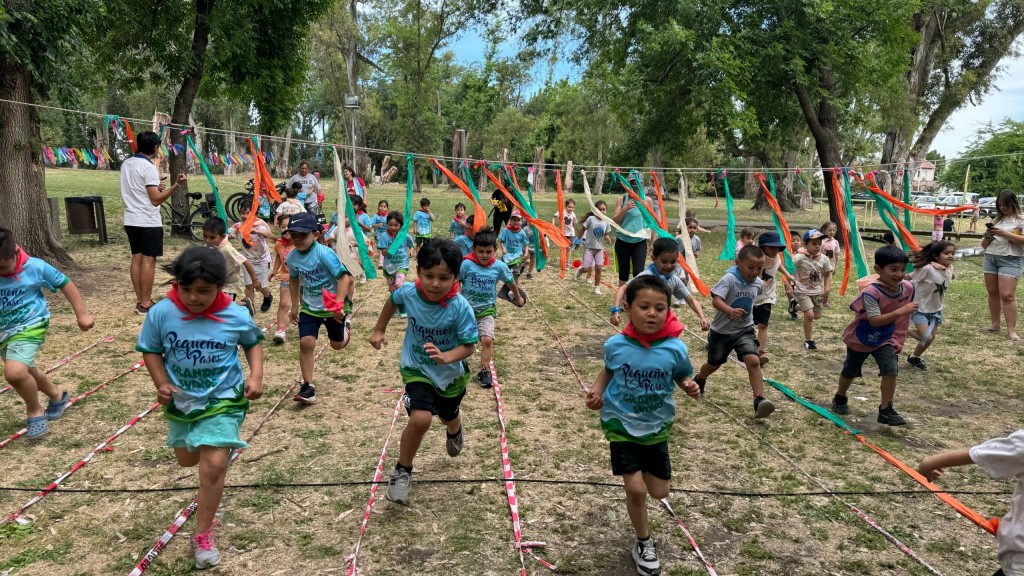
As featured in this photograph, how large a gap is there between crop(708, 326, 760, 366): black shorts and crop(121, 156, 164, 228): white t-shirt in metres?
5.88

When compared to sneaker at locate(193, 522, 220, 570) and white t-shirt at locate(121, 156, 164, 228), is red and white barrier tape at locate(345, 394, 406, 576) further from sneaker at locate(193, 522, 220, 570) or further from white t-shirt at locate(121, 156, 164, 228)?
white t-shirt at locate(121, 156, 164, 228)

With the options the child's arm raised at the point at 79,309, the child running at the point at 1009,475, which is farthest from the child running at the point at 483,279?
the child running at the point at 1009,475

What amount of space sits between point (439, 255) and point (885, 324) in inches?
142

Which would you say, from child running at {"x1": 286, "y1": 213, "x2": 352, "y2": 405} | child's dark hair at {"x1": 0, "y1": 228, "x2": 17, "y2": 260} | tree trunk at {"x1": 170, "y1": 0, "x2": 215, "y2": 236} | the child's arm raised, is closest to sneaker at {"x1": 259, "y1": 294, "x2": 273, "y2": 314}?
child running at {"x1": 286, "y1": 213, "x2": 352, "y2": 405}

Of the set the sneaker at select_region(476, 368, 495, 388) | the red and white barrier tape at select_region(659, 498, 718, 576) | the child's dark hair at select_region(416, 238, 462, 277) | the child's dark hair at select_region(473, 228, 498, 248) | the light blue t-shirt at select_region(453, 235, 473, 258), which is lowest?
the red and white barrier tape at select_region(659, 498, 718, 576)

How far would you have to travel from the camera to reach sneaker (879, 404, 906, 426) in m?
5.30

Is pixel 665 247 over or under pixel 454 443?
over

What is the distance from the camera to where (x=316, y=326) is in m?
5.60

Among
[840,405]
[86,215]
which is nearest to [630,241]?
[840,405]

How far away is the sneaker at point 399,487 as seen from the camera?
12.7 ft

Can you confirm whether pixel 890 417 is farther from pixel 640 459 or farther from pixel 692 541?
pixel 640 459

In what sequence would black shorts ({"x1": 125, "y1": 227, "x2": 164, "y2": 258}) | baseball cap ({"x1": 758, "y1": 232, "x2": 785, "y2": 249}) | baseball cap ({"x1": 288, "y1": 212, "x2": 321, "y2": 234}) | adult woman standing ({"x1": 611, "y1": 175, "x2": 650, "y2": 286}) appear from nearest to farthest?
baseball cap ({"x1": 288, "y1": 212, "x2": 321, "y2": 234})
baseball cap ({"x1": 758, "y1": 232, "x2": 785, "y2": 249})
black shorts ({"x1": 125, "y1": 227, "x2": 164, "y2": 258})
adult woman standing ({"x1": 611, "y1": 175, "x2": 650, "y2": 286})

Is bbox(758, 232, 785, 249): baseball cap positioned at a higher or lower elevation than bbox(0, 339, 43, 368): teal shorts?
higher

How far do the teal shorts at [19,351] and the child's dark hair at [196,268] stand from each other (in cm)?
211
